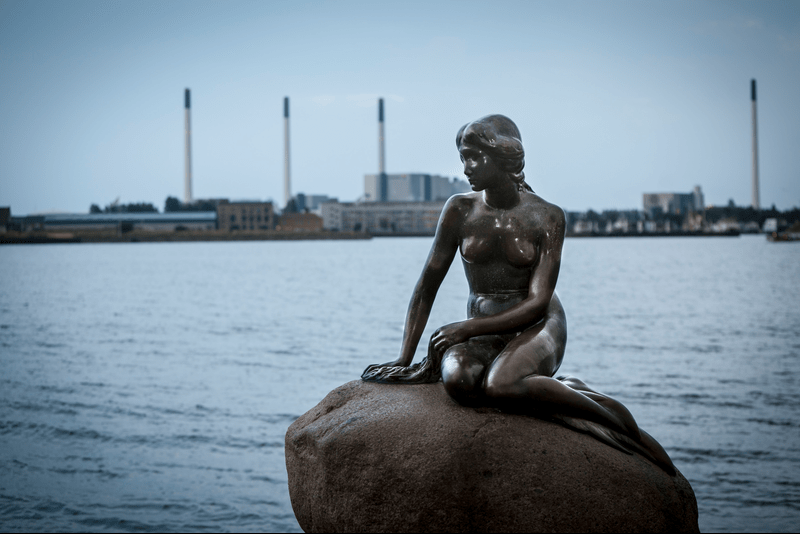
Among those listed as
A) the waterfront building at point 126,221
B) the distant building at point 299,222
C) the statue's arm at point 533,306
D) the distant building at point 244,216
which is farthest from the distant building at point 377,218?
the statue's arm at point 533,306

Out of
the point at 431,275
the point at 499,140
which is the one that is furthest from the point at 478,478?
the point at 499,140

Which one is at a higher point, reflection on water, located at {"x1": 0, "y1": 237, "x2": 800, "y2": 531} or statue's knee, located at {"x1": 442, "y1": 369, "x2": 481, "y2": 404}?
statue's knee, located at {"x1": 442, "y1": 369, "x2": 481, "y2": 404}

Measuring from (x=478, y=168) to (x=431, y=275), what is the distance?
78 cm

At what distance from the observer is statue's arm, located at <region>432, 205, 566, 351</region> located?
4586 millimetres

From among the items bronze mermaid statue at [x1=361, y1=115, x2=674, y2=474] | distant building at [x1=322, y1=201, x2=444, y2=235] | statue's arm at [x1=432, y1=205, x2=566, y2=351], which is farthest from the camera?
distant building at [x1=322, y1=201, x2=444, y2=235]

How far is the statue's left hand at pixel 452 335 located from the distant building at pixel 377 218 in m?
135

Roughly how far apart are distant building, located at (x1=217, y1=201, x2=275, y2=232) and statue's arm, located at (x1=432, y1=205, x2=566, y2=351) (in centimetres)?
11961

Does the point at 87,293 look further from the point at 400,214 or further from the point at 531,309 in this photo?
the point at 400,214

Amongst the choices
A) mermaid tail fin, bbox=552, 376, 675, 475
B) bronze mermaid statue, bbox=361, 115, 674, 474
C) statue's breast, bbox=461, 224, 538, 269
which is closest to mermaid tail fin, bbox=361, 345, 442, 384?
bronze mermaid statue, bbox=361, 115, 674, 474

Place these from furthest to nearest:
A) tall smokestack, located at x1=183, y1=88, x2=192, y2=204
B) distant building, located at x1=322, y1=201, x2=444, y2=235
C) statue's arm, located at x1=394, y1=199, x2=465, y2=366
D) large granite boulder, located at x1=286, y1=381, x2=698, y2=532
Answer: distant building, located at x1=322, y1=201, x2=444, y2=235 → tall smokestack, located at x1=183, y1=88, x2=192, y2=204 → statue's arm, located at x1=394, y1=199, x2=465, y2=366 → large granite boulder, located at x1=286, y1=381, x2=698, y2=532

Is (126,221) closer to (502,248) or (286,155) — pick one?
(286,155)

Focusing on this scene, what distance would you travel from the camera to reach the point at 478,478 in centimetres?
432

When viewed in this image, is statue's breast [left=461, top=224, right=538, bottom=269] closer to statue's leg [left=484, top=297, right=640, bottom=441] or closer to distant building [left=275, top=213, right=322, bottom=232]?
statue's leg [left=484, top=297, right=640, bottom=441]

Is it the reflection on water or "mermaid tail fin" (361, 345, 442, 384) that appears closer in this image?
"mermaid tail fin" (361, 345, 442, 384)
